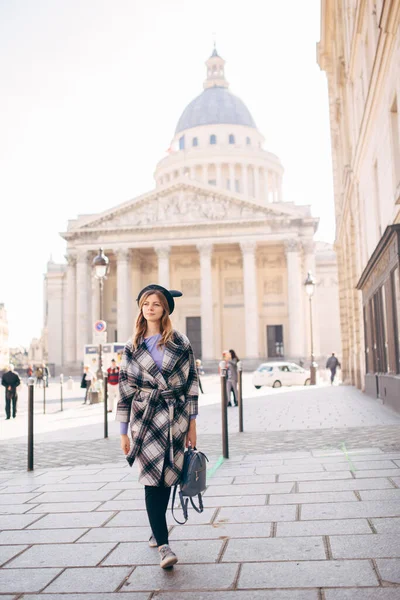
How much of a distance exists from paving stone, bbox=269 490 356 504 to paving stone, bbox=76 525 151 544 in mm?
1393

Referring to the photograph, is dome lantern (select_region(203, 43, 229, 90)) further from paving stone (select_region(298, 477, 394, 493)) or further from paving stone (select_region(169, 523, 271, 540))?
paving stone (select_region(169, 523, 271, 540))

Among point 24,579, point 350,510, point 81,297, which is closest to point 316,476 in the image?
point 350,510

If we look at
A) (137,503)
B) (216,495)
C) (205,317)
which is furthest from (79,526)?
(205,317)

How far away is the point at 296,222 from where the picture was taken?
57594mm

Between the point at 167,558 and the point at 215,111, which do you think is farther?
the point at 215,111

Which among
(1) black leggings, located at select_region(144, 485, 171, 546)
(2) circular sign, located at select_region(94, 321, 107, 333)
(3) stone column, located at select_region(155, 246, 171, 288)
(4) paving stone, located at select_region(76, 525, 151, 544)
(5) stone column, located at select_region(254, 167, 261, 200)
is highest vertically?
(5) stone column, located at select_region(254, 167, 261, 200)

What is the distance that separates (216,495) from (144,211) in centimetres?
5463

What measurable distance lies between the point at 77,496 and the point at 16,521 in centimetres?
101

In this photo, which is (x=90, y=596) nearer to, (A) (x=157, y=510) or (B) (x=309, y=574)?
(A) (x=157, y=510)

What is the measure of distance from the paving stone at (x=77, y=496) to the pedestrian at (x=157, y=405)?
74.1 inches

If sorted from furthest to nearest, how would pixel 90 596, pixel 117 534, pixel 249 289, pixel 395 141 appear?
1. pixel 249 289
2. pixel 395 141
3. pixel 117 534
4. pixel 90 596

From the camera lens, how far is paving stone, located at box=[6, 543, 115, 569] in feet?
14.0

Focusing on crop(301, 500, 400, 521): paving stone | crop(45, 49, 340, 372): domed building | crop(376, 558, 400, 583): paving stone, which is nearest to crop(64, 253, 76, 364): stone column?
crop(45, 49, 340, 372): domed building

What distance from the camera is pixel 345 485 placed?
6344mm
